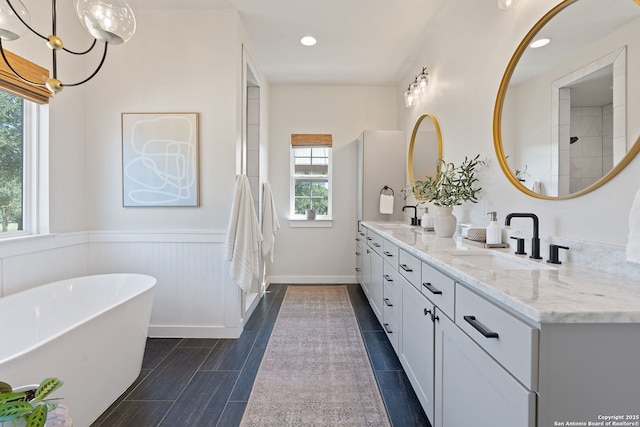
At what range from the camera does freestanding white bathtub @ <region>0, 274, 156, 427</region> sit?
1.35 metres

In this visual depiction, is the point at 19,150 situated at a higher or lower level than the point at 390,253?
higher

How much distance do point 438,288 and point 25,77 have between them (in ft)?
9.16

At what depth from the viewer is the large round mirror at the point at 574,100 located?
1131 mm

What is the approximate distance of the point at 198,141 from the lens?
2.71 metres

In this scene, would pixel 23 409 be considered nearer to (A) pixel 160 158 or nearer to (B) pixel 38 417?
(B) pixel 38 417

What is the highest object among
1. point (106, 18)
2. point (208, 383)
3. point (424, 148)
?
point (106, 18)

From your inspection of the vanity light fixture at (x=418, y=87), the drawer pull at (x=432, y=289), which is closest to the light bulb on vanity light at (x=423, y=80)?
the vanity light fixture at (x=418, y=87)

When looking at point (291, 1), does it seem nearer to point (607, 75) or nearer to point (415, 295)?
point (607, 75)

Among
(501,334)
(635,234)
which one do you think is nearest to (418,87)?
(635,234)

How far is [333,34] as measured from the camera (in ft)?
10.2

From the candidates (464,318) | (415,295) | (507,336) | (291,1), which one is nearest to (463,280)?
(464,318)

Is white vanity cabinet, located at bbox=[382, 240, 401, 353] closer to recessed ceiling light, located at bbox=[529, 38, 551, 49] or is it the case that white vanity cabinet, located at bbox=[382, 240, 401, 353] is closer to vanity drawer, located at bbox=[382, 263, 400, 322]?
vanity drawer, located at bbox=[382, 263, 400, 322]

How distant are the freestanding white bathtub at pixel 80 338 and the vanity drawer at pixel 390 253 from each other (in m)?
1.68

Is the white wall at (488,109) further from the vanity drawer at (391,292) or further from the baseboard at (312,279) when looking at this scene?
the baseboard at (312,279)
